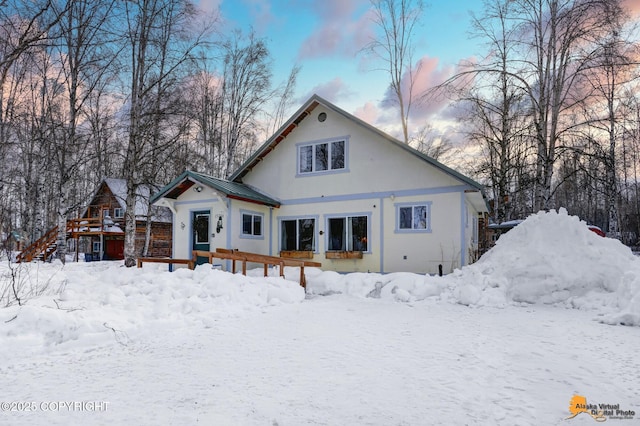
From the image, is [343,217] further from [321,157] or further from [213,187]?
[213,187]

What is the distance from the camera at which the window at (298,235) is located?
13.9 metres

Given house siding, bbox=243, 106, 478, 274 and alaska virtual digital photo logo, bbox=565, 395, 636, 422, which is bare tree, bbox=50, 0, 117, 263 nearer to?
house siding, bbox=243, 106, 478, 274

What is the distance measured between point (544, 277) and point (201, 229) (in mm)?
11399

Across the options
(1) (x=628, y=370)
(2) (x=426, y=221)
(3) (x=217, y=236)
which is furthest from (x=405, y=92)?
(1) (x=628, y=370)

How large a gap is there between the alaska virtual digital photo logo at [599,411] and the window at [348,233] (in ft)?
32.6

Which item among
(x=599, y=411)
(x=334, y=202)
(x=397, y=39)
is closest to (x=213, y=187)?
(x=334, y=202)

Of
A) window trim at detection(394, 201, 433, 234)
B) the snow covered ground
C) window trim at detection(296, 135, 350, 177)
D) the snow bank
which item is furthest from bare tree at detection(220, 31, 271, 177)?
the snow covered ground

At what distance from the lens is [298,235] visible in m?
14.1

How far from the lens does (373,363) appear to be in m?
3.92

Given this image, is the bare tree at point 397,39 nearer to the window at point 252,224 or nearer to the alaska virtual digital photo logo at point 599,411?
the window at point 252,224

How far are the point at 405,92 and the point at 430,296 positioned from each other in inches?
643

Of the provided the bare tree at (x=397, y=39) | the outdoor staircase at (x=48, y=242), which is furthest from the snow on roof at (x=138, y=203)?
the bare tree at (x=397, y=39)

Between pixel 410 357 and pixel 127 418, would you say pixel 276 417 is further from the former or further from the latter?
pixel 410 357

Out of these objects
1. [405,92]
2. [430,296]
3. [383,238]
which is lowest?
[430,296]
